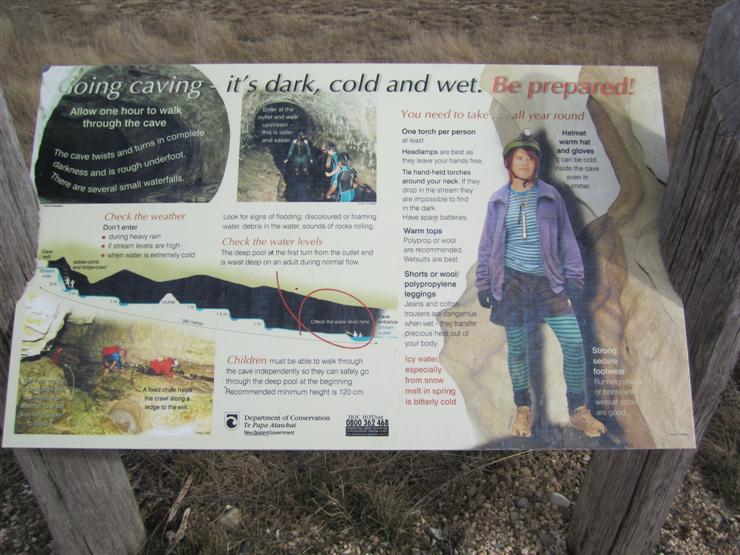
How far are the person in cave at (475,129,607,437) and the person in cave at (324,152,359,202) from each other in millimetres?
445

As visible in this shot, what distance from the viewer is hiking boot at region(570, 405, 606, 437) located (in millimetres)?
1764

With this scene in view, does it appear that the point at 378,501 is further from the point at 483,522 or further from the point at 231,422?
the point at 231,422

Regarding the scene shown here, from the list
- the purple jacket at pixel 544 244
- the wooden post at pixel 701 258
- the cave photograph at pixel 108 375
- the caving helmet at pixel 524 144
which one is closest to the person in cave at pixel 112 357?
the cave photograph at pixel 108 375

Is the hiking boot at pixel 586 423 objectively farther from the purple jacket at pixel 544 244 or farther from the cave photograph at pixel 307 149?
the cave photograph at pixel 307 149

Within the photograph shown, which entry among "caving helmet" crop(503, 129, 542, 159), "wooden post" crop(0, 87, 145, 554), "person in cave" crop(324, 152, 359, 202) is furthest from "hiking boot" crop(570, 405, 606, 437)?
"wooden post" crop(0, 87, 145, 554)

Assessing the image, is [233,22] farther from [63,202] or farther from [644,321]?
[644,321]

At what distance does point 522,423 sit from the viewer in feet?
5.83

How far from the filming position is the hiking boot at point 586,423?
5.79 ft

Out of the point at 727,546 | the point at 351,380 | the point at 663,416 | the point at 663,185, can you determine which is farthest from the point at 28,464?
the point at 727,546

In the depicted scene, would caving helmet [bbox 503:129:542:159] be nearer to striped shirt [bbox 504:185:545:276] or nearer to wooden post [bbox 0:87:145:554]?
striped shirt [bbox 504:185:545:276]

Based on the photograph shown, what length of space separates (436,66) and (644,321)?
1.09 m

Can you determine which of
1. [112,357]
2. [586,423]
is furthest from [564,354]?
[112,357]

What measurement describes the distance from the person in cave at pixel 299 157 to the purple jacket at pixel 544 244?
0.61 meters

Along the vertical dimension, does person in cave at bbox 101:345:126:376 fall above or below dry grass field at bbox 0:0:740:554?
→ above
